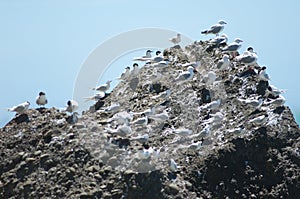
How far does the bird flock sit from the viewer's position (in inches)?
835

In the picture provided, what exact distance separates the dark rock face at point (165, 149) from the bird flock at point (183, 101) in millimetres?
67

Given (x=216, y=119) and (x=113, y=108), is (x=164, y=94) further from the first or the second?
(x=216, y=119)

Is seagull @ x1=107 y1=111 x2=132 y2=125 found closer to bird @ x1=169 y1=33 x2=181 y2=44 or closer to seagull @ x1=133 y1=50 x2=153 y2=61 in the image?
seagull @ x1=133 y1=50 x2=153 y2=61

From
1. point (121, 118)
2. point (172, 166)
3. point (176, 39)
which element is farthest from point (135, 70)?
point (172, 166)

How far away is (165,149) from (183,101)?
2941 mm

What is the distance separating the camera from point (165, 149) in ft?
68.4

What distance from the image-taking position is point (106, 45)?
2484 cm

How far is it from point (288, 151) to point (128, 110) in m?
5.64

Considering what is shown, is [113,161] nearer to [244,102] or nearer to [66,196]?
[66,196]

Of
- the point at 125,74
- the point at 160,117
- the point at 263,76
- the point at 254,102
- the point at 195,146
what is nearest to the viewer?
the point at 195,146

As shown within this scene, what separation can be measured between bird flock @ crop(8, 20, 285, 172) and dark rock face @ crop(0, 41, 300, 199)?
67mm

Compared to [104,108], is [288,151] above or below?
below

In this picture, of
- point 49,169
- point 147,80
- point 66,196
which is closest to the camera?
point 66,196

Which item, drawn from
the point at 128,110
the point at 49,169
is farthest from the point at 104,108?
the point at 49,169
